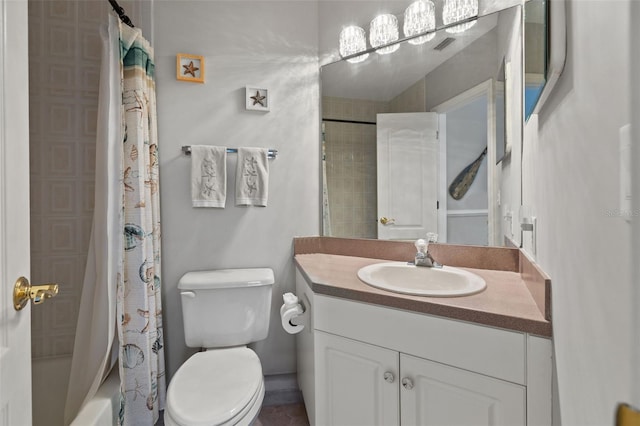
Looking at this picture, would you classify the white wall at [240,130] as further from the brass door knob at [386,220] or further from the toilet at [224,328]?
the brass door knob at [386,220]

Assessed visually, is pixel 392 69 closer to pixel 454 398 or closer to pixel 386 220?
pixel 386 220

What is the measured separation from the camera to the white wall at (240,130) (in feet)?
5.58

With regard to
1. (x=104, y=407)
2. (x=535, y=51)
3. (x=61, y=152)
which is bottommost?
(x=104, y=407)

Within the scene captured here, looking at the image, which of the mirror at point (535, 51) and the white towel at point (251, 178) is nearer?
the mirror at point (535, 51)

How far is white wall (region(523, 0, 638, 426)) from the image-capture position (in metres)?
0.40

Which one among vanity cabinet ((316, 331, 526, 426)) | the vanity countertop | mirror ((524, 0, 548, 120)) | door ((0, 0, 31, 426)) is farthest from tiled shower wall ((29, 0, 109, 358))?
mirror ((524, 0, 548, 120))

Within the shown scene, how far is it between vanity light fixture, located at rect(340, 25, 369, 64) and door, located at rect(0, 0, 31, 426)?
1.47 meters

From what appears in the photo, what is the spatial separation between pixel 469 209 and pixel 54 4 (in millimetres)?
2304

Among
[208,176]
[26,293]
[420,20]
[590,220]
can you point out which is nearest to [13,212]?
[26,293]

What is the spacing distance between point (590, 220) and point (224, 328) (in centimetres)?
151

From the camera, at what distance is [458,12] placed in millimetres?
1425

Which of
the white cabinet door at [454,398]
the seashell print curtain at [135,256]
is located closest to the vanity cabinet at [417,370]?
the white cabinet door at [454,398]

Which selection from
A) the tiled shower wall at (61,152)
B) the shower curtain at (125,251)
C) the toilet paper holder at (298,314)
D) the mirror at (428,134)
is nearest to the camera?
the shower curtain at (125,251)

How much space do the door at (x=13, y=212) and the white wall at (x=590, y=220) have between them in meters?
1.04
